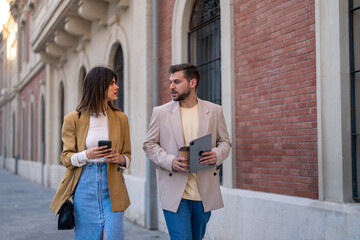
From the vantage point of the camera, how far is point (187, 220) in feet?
11.6

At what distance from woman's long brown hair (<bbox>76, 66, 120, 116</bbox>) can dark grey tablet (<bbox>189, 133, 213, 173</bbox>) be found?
0.82 m

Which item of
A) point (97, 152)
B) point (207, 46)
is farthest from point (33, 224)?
point (97, 152)

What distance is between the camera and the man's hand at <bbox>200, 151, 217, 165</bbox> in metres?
3.39

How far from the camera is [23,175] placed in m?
24.2

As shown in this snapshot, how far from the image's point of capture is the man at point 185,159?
3.51m

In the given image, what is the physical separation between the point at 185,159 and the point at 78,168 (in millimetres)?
840

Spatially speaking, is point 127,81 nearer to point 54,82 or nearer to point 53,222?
point 53,222

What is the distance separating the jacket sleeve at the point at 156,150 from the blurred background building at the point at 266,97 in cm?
166

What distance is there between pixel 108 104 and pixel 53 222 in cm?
592

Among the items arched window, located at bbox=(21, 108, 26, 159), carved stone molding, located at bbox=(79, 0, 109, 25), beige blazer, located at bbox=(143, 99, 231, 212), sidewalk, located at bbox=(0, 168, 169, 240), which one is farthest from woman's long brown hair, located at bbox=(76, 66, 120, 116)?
arched window, located at bbox=(21, 108, 26, 159)

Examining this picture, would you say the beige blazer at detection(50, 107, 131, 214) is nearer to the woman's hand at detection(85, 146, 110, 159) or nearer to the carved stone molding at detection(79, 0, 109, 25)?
the woman's hand at detection(85, 146, 110, 159)

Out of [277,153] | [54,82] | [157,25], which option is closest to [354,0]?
[277,153]

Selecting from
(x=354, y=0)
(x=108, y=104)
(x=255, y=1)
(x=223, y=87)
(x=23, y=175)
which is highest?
(x=255, y=1)

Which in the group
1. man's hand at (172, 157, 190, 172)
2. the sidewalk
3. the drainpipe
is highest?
man's hand at (172, 157, 190, 172)
